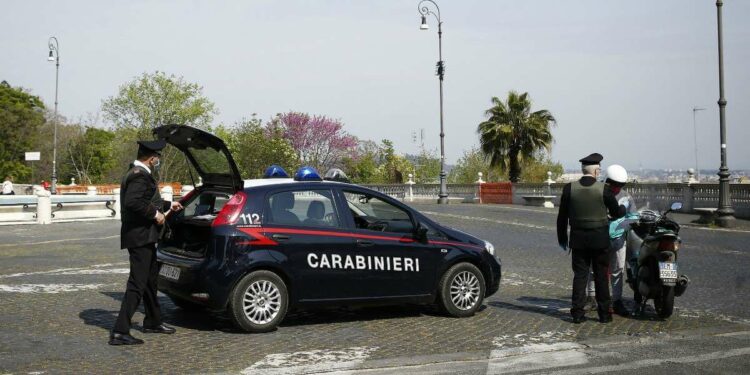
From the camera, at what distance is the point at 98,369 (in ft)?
21.5

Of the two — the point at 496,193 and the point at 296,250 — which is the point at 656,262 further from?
the point at 496,193

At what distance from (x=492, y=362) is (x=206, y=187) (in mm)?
3752

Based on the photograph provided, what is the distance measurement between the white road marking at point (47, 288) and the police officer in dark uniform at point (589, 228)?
6.49m

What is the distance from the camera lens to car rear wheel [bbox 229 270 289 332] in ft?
25.8

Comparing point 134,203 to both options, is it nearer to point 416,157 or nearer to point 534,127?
point 534,127

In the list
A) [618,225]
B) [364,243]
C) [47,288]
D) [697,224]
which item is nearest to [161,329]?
[364,243]

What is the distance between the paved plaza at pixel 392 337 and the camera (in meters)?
6.79

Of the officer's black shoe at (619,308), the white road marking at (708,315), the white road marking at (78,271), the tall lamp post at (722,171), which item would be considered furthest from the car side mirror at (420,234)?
the tall lamp post at (722,171)

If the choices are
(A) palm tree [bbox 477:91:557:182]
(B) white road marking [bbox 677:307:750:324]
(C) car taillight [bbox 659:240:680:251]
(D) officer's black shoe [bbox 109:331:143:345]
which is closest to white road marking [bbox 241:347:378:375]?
(D) officer's black shoe [bbox 109:331:143:345]

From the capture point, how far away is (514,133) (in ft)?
168

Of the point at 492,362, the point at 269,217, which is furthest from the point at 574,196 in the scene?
the point at 269,217

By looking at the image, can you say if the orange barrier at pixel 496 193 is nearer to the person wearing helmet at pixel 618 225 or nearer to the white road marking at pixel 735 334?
the person wearing helmet at pixel 618 225

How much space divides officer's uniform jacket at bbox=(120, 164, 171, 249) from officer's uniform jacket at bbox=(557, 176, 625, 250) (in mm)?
3978

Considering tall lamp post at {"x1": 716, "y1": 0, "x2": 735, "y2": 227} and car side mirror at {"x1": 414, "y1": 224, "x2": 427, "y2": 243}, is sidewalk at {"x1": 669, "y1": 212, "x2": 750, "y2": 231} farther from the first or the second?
car side mirror at {"x1": 414, "y1": 224, "x2": 427, "y2": 243}
